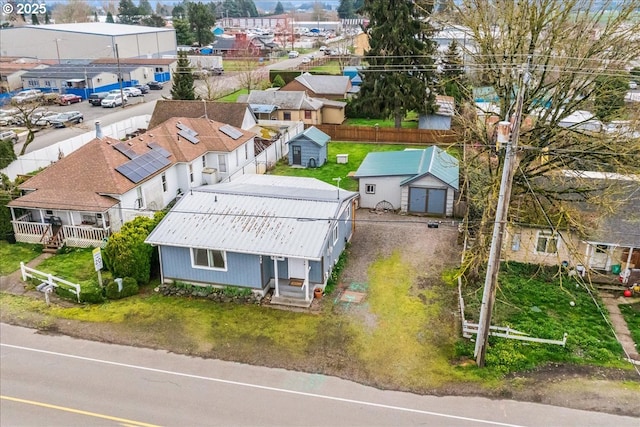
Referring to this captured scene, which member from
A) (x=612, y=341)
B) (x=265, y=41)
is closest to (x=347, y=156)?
(x=612, y=341)

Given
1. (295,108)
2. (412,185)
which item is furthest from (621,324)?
(295,108)

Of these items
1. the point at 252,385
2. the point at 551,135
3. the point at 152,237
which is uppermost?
the point at 551,135

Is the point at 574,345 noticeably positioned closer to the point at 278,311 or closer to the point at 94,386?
the point at 278,311

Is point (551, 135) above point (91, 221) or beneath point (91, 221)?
above

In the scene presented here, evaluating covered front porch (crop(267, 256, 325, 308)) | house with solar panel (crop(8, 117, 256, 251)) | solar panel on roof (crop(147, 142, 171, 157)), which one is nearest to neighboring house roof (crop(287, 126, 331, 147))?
house with solar panel (crop(8, 117, 256, 251))

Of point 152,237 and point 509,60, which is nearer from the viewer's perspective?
point 509,60

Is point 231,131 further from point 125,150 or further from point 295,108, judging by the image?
point 295,108

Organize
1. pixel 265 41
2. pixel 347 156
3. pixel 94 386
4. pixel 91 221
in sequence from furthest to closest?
pixel 265 41
pixel 347 156
pixel 91 221
pixel 94 386

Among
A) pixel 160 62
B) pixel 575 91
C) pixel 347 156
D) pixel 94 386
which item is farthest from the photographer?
pixel 160 62
